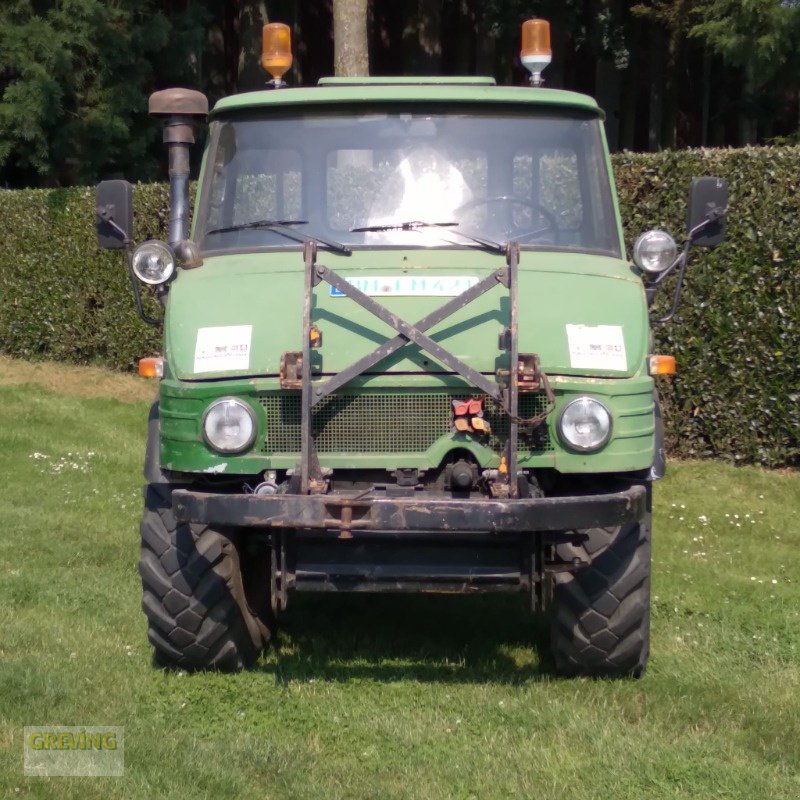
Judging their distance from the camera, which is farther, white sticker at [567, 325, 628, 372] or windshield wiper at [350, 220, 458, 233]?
windshield wiper at [350, 220, 458, 233]

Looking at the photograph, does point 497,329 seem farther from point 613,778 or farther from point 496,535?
point 613,778

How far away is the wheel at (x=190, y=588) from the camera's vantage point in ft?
16.9

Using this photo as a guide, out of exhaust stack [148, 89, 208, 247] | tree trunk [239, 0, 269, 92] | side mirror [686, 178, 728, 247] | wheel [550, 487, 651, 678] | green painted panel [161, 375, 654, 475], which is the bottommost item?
wheel [550, 487, 651, 678]

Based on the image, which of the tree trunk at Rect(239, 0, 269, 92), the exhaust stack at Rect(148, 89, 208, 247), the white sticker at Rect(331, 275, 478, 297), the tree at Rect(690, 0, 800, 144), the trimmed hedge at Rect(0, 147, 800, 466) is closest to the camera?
the white sticker at Rect(331, 275, 478, 297)

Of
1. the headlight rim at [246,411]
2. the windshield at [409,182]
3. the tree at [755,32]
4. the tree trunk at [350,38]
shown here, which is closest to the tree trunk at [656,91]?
the tree at [755,32]

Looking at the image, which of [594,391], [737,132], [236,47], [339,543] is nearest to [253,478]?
[339,543]

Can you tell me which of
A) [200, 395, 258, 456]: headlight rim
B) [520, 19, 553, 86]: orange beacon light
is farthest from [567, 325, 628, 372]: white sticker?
[520, 19, 553, 86]: orange beacon light

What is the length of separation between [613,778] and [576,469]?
1.09 m

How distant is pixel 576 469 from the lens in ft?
15.7

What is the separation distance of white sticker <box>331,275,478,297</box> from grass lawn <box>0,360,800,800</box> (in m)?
1.62

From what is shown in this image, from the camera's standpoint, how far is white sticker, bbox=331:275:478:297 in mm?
5062

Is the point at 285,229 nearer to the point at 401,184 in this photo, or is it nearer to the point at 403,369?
the point at 401,184

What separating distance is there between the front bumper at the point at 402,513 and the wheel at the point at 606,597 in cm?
52

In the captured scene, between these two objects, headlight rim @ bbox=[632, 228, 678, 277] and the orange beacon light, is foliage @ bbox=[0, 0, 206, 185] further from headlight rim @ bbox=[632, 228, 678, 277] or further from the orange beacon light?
headlight rim @ bbox=[632, 228, 678, 277]
